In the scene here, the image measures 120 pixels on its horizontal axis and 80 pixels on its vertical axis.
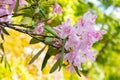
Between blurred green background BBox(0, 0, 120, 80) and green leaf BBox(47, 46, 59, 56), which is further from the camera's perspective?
blurred green background BBox(0, 0, 120, 80)

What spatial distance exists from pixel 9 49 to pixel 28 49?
0.15m

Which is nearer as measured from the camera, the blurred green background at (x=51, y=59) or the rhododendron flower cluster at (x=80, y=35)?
the rhododendron flower cluster at (x=80, y=35)

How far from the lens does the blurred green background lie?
2411 mm

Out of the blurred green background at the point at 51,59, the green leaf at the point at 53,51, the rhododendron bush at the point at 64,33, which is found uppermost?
the rhododendron bush at the point at 64,33

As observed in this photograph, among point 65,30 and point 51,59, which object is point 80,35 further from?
point 51,59

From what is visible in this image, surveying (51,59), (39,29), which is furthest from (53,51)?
(51,59)

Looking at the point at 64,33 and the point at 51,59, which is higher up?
the point at 64,33

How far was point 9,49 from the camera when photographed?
8.67 feet

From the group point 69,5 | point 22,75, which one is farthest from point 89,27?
point 69,5

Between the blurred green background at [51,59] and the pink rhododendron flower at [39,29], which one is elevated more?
the pink rhododendron flower at [39,29]

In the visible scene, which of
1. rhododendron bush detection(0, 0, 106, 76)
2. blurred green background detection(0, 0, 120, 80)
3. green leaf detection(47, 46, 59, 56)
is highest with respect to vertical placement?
rhododendron bush detection(0, 0, 106, 76)

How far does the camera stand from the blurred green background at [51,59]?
2411 mm

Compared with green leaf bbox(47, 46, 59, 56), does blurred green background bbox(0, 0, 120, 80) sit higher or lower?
lower

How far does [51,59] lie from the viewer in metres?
2.80
